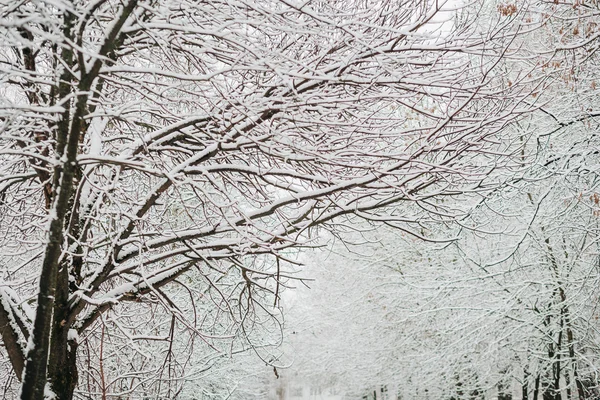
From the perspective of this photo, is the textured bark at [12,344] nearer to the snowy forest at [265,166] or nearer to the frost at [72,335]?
the snowy forest at [265,166]

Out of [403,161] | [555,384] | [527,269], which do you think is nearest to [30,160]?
[403,161]

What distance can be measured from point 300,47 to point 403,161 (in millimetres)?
1576

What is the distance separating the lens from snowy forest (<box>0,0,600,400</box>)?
345 cm

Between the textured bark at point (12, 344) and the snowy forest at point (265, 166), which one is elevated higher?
the snowy forest at point (265, 166)

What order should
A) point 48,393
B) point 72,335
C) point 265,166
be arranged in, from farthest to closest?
point 265,166
point 72,335
point 48,393

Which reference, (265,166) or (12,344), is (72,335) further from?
(265,166)

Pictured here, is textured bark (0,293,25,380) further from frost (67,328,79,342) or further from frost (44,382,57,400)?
frost (67,328,79,342)

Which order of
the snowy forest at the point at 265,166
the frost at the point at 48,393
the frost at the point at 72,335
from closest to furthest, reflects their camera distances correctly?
1. the snowy forest at the point at 265,166
2. the frost at the point at 48,393
3. the frost at the point at 72,335

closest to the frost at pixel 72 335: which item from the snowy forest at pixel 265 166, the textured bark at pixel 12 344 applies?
the snowy forest at pixel 265 166

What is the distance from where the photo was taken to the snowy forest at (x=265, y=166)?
11.3ft

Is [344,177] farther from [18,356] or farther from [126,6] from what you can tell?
[18,356]

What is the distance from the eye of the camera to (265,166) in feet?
17.8

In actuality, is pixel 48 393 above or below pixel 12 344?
below

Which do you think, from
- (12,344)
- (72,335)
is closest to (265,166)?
(72,335)
